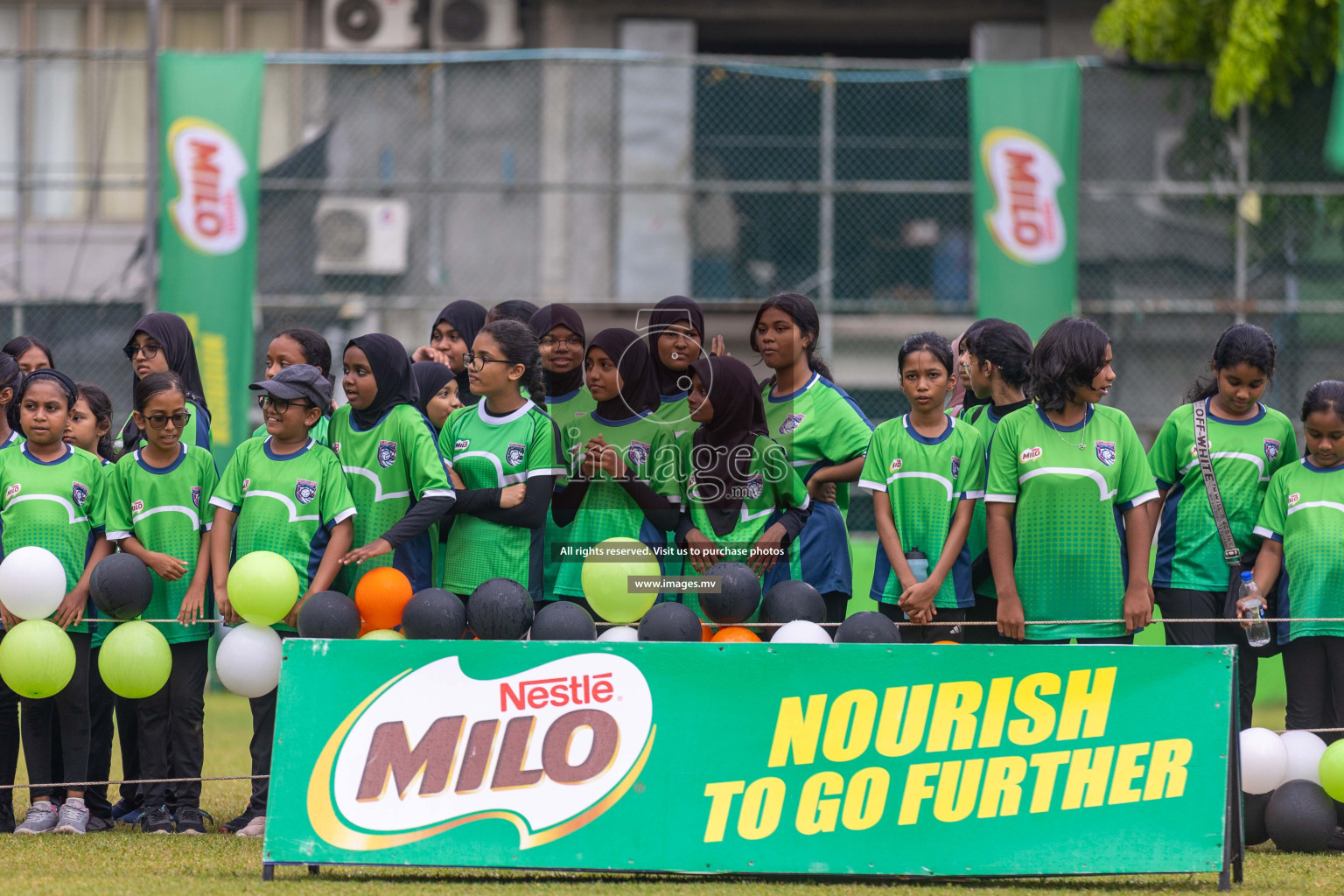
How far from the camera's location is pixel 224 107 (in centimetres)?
1173

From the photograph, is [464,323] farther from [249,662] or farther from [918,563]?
[918,563]

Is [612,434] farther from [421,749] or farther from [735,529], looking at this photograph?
[421,749]

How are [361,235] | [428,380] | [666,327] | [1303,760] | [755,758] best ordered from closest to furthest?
[755,758]
[1303,760]
[666,327]
[428,380]
[361,235]

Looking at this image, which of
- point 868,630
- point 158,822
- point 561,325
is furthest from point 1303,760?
point 158,822

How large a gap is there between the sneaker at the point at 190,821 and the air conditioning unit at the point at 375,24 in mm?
10409

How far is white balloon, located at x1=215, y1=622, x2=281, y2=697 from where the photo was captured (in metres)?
5.39

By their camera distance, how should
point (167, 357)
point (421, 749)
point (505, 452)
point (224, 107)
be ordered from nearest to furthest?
point (421, 749), point (505, 452), point (167, 357), point (224, 107)

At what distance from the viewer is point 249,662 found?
5.39 m

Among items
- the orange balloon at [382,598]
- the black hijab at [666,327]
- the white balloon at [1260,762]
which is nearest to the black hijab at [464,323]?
the black hijab at [666,327]

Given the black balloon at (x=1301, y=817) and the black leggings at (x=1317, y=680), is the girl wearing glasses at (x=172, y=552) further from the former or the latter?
the black leggings at (x=1317, y=680)

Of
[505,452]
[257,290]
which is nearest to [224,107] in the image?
[257,290]

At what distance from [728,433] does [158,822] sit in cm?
271

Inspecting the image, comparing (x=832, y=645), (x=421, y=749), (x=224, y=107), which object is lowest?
(x=421, y=749)

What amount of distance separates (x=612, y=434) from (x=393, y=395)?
0.89 meters
